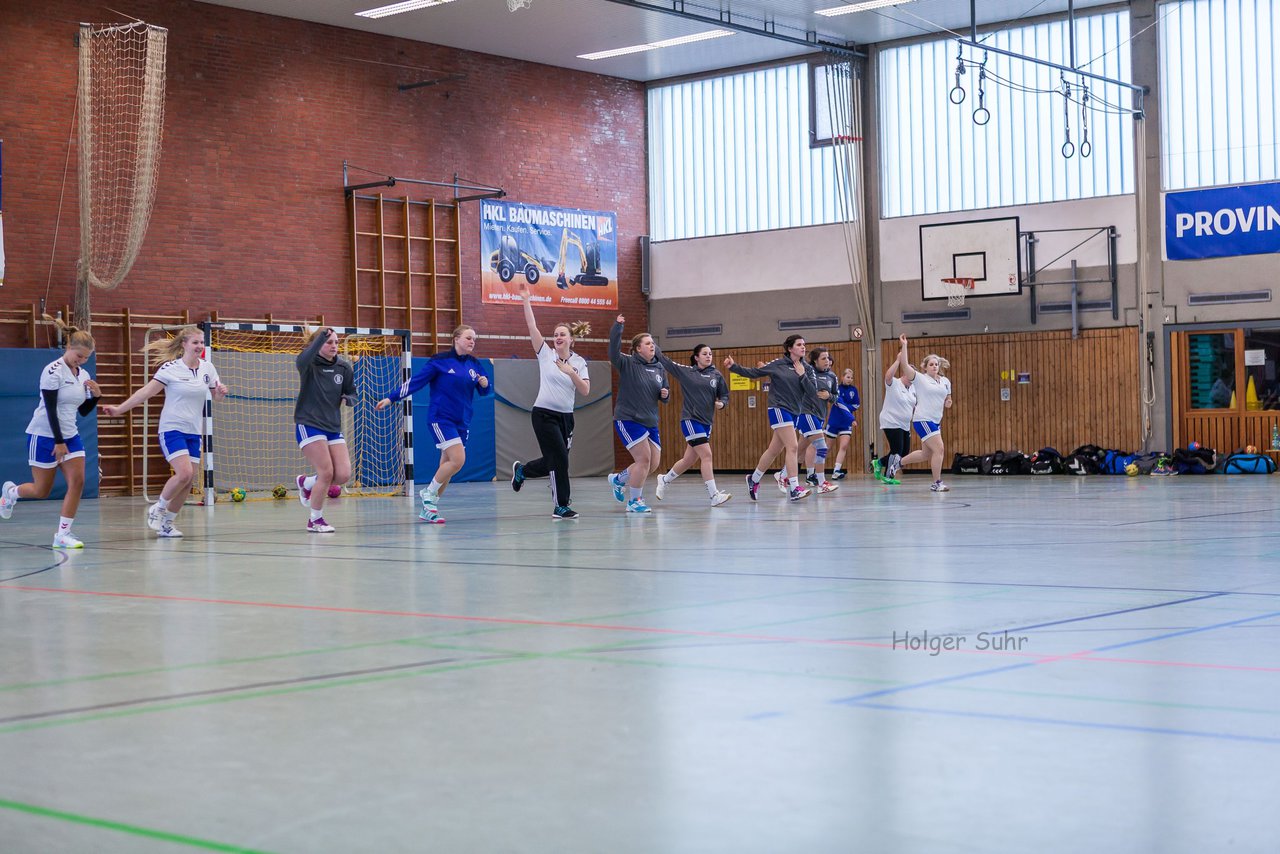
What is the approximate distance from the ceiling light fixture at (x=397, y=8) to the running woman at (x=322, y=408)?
43.4ft

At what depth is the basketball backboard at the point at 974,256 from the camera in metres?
27.4

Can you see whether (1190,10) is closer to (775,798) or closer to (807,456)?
(807,456)

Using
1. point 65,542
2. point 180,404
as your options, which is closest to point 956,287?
point 180,404

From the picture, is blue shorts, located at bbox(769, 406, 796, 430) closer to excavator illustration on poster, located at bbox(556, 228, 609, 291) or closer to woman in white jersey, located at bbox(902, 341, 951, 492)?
woman in white jersey, located at bbox(902, 341, 951, 492)

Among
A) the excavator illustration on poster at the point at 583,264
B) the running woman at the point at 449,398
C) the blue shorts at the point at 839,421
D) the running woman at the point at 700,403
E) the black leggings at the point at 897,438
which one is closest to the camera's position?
the running woman at the point at 449,398

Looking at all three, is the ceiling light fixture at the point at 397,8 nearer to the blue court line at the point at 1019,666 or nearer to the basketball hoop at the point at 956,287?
the basketball hoop at the point at 956,287

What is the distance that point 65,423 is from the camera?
11914 millimetres

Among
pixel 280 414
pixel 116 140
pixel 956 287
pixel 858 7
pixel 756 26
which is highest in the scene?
pixel 756 26

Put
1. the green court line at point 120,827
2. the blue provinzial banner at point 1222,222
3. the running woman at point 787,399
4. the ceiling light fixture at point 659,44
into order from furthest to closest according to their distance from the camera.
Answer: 1. the ceiling light fixture at point 659,44
2. the blue provinzial banner at point 1222,222
3. the running woman at point 787,399
4. the green court line at point 120,827

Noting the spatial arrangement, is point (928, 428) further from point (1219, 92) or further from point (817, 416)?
point (1219, 92)

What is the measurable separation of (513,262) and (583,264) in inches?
75.4

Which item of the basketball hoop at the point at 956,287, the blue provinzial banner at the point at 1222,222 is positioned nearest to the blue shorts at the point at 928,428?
the basketball hoop at the point at 956,287

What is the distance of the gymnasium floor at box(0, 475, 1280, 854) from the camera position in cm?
316

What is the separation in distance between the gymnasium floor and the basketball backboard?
59.3 ft
